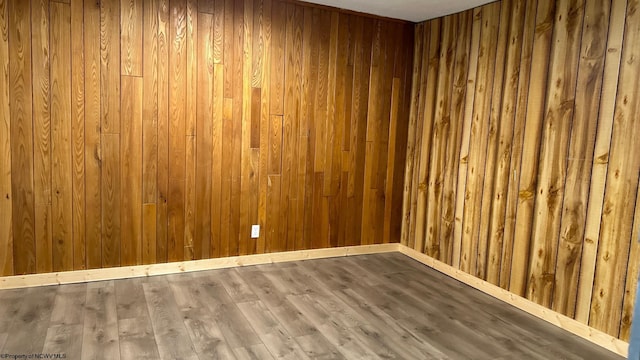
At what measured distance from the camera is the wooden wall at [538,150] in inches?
107

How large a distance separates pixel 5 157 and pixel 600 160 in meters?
3.84

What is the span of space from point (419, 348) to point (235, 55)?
2567mm

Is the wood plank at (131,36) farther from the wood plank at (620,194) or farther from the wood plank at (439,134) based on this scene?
the wood plank at (620,194)

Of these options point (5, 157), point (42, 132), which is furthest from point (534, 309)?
point (5, 157)

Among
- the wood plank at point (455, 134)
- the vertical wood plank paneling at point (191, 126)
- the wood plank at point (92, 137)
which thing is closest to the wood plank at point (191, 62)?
the vertical wood plank paneling at point (191, 126)

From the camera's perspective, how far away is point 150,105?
350 centimetres

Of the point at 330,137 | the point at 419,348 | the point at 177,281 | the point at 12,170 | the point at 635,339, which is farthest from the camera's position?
the point at 330,137

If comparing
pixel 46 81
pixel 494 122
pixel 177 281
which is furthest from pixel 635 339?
pixel 46 81

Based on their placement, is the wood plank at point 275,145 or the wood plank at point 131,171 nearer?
the wood plank at point 131,171

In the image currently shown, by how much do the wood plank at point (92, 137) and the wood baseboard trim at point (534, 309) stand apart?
276cm

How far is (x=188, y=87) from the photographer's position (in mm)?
3600

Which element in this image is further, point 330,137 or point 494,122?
point 330,137

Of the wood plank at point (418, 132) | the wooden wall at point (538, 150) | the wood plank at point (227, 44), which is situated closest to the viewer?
the wooden wall at point (538, 150)

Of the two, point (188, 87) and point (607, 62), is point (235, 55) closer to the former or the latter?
point (188, 87)
